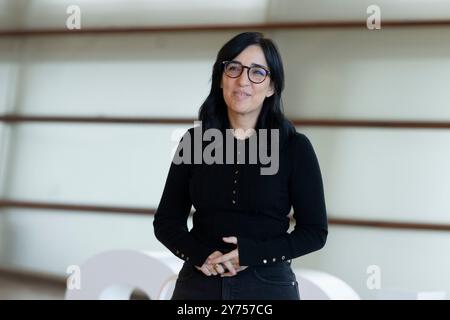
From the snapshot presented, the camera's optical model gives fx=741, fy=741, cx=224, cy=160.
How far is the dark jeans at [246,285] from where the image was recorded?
1.03 meters

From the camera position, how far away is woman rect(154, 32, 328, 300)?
40.9 inches

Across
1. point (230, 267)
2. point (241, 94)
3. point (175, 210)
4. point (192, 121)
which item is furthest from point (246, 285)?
point (192, 121)

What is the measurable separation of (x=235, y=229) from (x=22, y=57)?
3.56m

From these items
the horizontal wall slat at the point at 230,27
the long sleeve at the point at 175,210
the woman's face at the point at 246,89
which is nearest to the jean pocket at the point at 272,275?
the long sleeve at the point at 175,210

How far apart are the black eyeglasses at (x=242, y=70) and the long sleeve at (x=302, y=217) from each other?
0.37ft

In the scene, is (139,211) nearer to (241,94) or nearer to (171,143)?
(171,143)

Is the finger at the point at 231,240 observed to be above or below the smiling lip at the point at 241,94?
below

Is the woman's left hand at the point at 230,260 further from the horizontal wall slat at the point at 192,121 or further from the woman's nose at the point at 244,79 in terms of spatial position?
the horizontal wall slat at the point at 192,121

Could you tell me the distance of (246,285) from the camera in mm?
1038

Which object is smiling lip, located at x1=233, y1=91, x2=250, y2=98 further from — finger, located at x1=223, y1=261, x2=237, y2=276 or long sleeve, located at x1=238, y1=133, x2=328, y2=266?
finger, located at x1=223, y1=261, x2=237, y2=276

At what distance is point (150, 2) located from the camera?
4078 millimetres

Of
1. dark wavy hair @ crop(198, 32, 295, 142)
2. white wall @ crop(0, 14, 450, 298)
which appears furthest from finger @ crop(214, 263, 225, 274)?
white wall @ crop(0, 14, 450, 298)

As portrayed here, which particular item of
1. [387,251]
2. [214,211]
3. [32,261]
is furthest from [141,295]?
[214,211]
